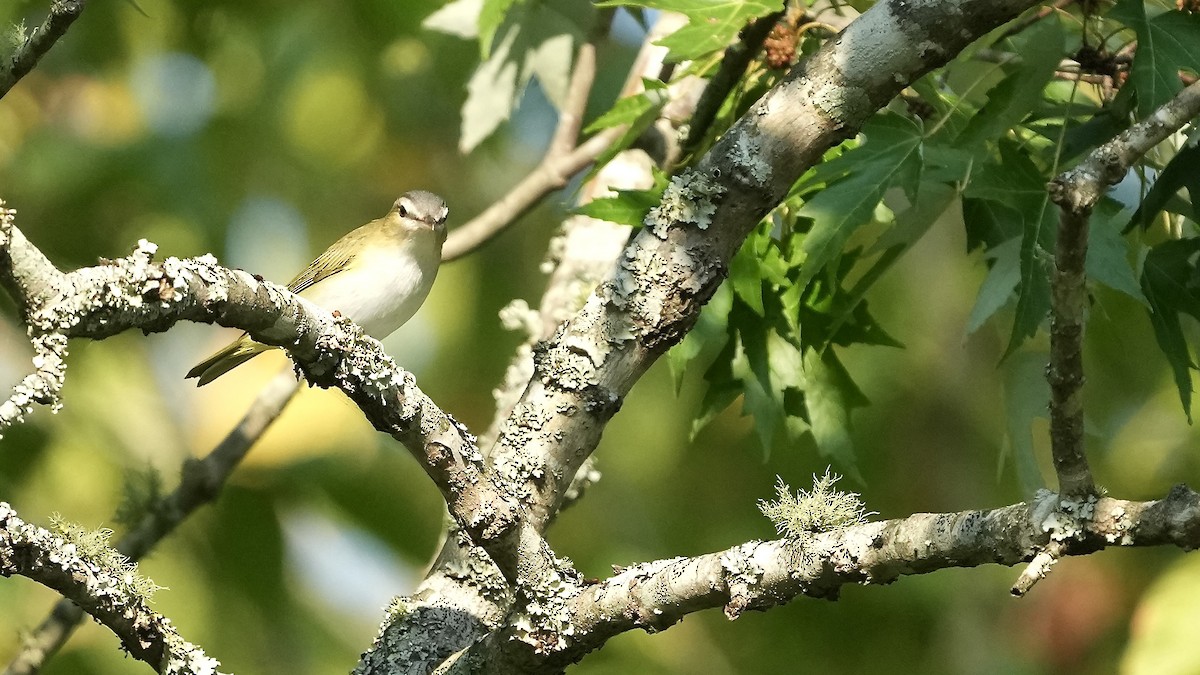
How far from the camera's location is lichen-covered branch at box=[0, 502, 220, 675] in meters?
1.54

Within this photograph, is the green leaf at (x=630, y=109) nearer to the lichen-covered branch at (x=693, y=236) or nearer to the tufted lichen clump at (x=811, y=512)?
the lichen-covered branch at (x=693, y=236)

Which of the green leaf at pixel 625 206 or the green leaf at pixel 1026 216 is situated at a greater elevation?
the green leaf at pixel 1026 216

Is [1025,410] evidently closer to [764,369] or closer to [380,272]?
[764,369]

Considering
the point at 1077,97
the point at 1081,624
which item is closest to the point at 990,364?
the point at 1081,624

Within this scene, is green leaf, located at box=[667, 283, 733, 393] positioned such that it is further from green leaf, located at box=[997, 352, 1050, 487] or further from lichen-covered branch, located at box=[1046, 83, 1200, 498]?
lichen-covered branch, located at box=[1046, 83, 1200, 498]

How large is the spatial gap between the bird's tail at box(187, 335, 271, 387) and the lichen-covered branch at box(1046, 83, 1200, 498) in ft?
7.67

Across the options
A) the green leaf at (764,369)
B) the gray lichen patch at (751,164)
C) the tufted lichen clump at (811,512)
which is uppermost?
the green leaf at (764,369)

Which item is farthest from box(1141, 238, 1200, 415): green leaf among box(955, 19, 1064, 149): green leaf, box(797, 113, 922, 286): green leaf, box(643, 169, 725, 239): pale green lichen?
box(643, 169, 725, 239): pale green lichen

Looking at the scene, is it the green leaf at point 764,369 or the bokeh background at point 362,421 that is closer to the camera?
the green leaf at point 764,369

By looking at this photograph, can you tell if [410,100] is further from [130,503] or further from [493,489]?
[493,489]

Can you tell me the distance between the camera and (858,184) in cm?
246

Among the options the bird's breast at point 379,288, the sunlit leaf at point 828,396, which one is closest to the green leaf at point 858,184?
the sunlit leaf at point 828,396

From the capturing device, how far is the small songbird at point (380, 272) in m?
3.63

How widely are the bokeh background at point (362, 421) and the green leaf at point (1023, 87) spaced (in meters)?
2.02
